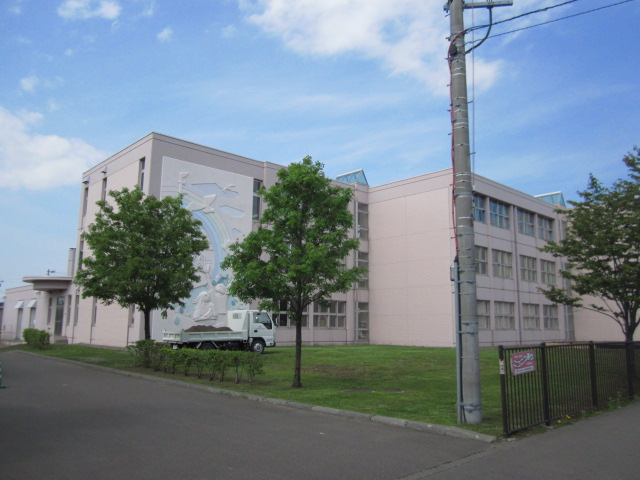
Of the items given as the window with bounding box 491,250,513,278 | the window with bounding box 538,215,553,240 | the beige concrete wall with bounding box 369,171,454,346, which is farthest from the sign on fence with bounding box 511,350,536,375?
the window with bounding box 538,215,553,240

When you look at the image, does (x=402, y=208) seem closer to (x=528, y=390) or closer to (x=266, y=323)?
(x=266, y=323)

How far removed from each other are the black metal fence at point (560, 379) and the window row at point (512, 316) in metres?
25.0

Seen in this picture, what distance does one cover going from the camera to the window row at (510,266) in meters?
37.9

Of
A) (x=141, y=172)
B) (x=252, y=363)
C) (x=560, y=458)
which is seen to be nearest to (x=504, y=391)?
(x=560, y=458)

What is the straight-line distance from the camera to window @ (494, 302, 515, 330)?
38.5 meters

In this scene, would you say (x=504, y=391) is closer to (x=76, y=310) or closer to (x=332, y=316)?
(x=332, y=316)

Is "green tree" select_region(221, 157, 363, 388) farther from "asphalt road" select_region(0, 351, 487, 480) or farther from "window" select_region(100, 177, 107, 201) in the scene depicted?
"window" select_region(100, 177, 107, 201)

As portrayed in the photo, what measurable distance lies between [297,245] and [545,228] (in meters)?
37.7

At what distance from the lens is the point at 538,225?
1768 inches

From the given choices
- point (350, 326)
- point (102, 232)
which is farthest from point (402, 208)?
point (102, 232)

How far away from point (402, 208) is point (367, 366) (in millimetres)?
20380

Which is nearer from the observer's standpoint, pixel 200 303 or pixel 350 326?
pixel 200 303

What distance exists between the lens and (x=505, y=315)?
3925 cm

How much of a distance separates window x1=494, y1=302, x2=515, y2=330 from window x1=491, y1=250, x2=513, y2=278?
223 centimetres
